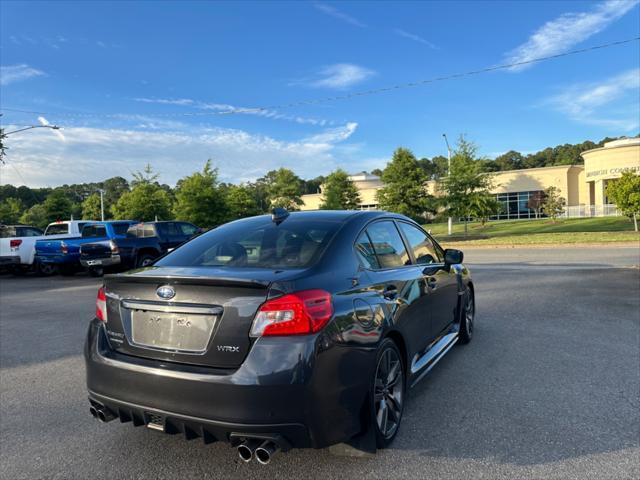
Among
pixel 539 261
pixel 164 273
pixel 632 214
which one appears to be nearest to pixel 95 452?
pixel 164 273

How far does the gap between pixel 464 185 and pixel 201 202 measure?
17.4m

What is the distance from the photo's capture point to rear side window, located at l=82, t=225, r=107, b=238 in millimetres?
15227

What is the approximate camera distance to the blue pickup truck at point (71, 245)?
1468 cm

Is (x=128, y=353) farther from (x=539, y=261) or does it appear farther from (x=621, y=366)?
(x=539, y=261)

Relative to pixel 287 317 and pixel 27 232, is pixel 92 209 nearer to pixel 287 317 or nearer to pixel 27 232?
pixel 27 232

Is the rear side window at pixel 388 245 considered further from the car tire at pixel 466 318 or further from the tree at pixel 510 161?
the tree at pixel 510 161

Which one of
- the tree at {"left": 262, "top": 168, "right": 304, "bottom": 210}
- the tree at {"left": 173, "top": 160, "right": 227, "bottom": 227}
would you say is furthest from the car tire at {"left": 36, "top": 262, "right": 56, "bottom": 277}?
the tree at {"left": 262, "top": 168, "right": 304, "bottom": 210}

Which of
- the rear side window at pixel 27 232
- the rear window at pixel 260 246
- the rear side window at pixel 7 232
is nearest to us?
the rear window at pixel 260 246

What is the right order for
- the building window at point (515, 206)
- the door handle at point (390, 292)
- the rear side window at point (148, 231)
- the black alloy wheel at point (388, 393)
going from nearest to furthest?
the black alloy wheel at point (388, 393) < the door handle at point (390, 292) < the rear side window at point (148, 231) < the building window at point (515, 206)

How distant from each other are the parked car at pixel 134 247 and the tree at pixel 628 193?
989 inches

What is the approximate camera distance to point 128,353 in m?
2.83

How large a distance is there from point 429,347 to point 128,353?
2543 mm

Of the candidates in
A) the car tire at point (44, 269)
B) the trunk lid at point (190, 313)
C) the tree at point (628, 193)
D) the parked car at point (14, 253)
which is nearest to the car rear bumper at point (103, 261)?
the car tire at point (44, 269)

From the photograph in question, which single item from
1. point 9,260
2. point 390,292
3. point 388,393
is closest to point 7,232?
point 9,260
